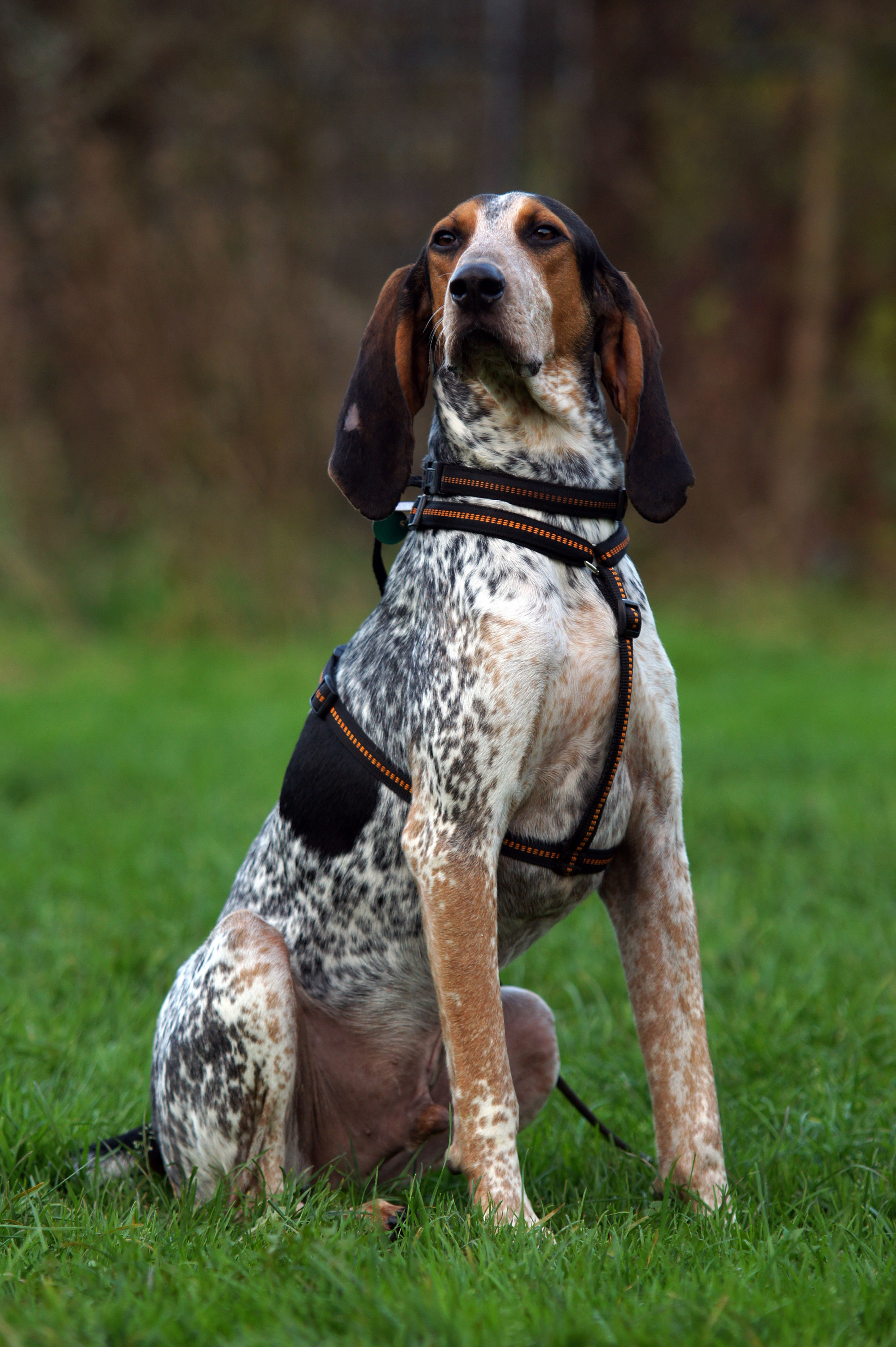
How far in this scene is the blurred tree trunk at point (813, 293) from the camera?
1351 cm

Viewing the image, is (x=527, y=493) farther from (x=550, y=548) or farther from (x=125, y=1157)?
(x=125, y=1157)

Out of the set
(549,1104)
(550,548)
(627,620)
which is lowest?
(549,1104)

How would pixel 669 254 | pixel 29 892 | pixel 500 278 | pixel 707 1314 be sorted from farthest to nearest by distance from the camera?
pixel 669 254
pixel 29 892
pixel 500 278
pixel 707 1314

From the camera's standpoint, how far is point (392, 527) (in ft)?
9.65

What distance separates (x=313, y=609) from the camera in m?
10.7

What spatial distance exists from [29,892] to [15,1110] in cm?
202

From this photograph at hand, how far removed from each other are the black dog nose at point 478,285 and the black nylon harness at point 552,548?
0.34 m

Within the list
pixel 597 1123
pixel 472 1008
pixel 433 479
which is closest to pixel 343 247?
pixel 433 479

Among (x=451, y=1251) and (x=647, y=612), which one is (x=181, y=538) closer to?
(x=647, y=612)

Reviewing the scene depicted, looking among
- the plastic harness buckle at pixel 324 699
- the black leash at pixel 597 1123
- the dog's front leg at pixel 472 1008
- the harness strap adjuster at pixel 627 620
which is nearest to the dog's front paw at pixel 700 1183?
the black leash at pixel 597 1123

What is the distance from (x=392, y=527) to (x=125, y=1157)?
1.51 meters

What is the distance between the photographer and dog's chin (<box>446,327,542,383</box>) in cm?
268

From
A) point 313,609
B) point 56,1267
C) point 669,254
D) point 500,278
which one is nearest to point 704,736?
point 313,609

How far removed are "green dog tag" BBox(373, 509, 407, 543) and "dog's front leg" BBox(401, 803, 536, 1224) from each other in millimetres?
700
